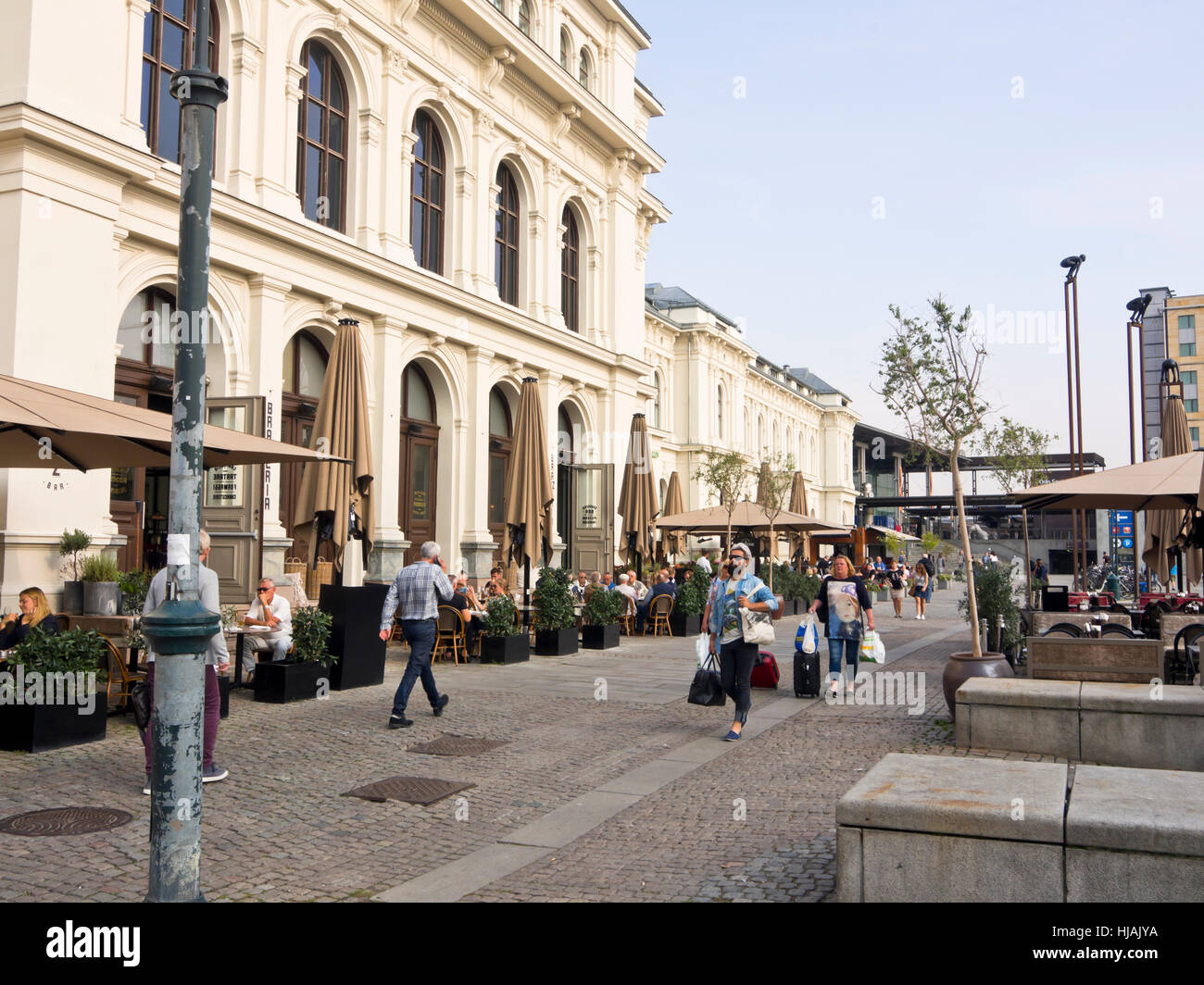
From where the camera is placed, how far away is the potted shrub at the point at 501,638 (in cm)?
1450

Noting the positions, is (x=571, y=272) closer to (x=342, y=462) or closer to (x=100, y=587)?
(x=342, y=462)

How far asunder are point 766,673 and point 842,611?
137 cm

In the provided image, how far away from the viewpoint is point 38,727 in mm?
7734

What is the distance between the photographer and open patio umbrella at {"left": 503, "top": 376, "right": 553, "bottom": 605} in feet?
58.3

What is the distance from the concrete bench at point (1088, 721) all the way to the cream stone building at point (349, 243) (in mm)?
8915

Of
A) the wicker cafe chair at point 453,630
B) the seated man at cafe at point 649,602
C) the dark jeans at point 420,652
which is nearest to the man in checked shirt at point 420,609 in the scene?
the dark jeans at point 420,652

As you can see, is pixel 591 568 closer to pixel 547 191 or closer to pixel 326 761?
pixel 547 191

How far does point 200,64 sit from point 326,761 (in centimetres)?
528

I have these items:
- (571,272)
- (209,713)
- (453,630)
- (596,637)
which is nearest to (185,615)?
(209,713)

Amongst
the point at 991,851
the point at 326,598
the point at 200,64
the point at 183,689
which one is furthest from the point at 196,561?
the point at 326,598

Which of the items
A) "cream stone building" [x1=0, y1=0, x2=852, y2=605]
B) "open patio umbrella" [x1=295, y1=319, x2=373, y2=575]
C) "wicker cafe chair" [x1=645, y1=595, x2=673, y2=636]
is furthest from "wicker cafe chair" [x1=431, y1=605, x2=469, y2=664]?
"wicker cafe chair" [x1=645, y1=595, x2=673, y2=636]

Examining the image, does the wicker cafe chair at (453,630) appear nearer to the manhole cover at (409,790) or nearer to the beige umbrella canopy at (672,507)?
the manhole cover at (409,790)

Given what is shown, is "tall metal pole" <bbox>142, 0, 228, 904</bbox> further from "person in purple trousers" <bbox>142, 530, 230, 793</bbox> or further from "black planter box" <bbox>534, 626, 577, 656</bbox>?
"black planter box" <bbox>534, 626, 577, 656</bbox>
